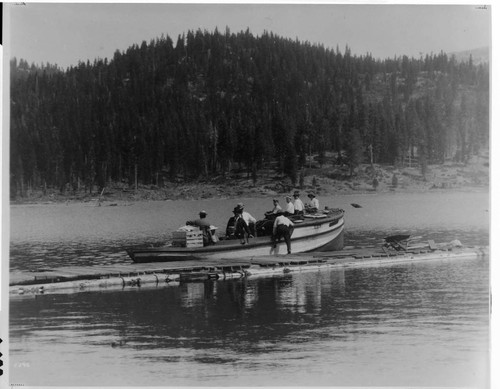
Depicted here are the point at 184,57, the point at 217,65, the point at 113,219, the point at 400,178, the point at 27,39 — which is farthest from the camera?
the point at 217,65

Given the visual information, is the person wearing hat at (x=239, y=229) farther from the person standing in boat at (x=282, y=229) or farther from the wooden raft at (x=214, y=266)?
the person standing in boat at (x=282, y=229)

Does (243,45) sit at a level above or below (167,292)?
above

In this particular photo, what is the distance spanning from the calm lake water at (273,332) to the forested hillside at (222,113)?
19986 mm

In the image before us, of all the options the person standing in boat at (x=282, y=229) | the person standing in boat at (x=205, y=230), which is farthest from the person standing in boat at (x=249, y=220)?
the person standing in boat at (x=205, y=230)

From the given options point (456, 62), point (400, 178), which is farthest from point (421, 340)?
point (400, 178)

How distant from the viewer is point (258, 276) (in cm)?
2089

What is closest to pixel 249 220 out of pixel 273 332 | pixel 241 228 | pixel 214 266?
pixel 241 228

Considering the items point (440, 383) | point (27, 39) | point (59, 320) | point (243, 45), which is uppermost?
point (243, 45)

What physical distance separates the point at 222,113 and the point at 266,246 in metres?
48.2

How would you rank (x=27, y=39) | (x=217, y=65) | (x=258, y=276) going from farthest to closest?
(x=217, y=65) → (x=258, y=276) → (x=27, y=39)

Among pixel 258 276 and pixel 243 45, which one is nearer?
pixel 258 276

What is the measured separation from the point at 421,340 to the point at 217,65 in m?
59.1

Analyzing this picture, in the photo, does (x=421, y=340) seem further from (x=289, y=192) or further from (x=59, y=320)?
(x=289, y=192)

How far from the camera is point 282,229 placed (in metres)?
23.0
